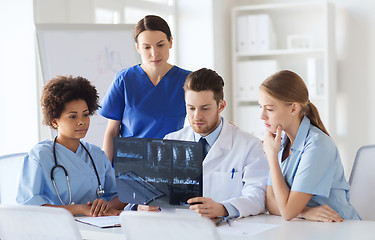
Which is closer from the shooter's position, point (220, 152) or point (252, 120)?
point (220, 152)

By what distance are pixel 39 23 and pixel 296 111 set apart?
1633 millimetres

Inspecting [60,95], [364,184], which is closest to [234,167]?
[364,184]

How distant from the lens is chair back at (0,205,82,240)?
129 cm

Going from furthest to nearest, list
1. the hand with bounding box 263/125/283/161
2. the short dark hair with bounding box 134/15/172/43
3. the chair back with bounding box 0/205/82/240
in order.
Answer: the short dark hair with bounding box 134/15/172/43 → the hand with bounding box 263/125/283/161 → the chair back with bounding box 0/205/82/240

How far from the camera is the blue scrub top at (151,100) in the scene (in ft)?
7.96

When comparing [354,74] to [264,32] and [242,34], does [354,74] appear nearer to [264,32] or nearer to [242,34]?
[264,32]

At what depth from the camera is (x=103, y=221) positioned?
169 cm

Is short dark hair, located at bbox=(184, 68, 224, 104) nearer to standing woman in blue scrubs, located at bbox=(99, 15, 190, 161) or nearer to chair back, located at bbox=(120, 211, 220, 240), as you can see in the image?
Result: standing woman in blue scrubs, located at bbox=(99, 15, 190, 161)

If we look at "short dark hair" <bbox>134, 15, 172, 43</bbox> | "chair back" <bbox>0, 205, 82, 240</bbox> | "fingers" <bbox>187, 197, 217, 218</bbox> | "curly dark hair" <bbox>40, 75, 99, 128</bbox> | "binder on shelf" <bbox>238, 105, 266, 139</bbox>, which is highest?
"short dark hair" <bbox>134, 15, 172, 43</bbox>

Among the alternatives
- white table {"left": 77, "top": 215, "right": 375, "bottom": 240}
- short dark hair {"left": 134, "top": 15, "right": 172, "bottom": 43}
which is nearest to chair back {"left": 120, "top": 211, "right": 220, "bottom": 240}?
white table {"left": 77, "top": 215, "right": 375, "bottom": 240}

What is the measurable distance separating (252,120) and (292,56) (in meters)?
0.67

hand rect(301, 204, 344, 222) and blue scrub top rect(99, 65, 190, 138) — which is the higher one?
blue scrub top rect(99, 65, 190, 138)

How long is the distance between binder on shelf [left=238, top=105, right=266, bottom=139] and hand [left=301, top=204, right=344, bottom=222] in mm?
2657

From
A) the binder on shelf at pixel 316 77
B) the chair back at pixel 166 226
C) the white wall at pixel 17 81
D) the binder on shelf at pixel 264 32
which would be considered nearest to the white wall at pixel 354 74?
the binder on shelf at pixel 316 77
